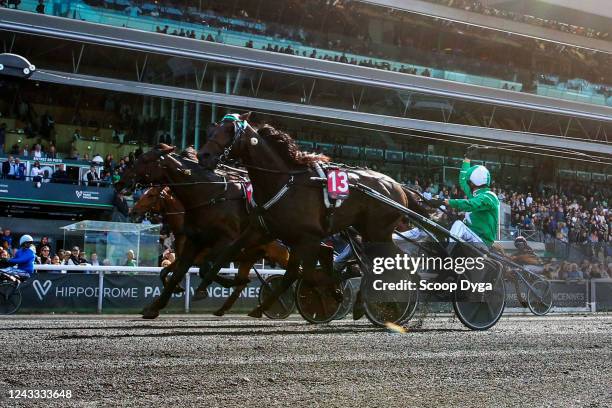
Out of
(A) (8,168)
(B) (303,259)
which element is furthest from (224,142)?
(A) (8,168)

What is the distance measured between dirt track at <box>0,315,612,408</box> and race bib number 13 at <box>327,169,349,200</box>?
160 cm

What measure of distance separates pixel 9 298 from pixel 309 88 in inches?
606

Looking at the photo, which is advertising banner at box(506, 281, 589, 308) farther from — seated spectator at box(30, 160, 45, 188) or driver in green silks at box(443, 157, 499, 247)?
seated spectator at box(30, 160, 45, 188)

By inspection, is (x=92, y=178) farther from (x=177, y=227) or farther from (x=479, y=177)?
(x=479, y=177)

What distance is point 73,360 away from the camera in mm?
6129

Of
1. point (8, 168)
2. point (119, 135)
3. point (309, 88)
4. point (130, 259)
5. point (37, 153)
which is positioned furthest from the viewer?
point (309, 88)

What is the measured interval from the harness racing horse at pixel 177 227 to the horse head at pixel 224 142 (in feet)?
8.91

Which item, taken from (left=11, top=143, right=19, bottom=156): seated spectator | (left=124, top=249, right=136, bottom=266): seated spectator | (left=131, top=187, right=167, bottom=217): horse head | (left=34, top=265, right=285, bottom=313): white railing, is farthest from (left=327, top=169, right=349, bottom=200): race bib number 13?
(left=11, top=143, right=19, bottom=156): seated spectator

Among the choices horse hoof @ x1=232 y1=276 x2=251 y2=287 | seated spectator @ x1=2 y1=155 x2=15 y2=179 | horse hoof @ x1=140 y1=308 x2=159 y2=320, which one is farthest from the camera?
seated spectator @ x1=2 y1=155 x2=15 y2=179

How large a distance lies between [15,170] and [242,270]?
12168 millimetres

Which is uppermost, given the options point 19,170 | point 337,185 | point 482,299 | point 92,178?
point 337,185

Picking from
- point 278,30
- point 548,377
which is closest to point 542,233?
point 278,30

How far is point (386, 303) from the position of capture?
32.9 ft

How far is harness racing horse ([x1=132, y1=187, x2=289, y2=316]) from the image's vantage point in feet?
39.8
